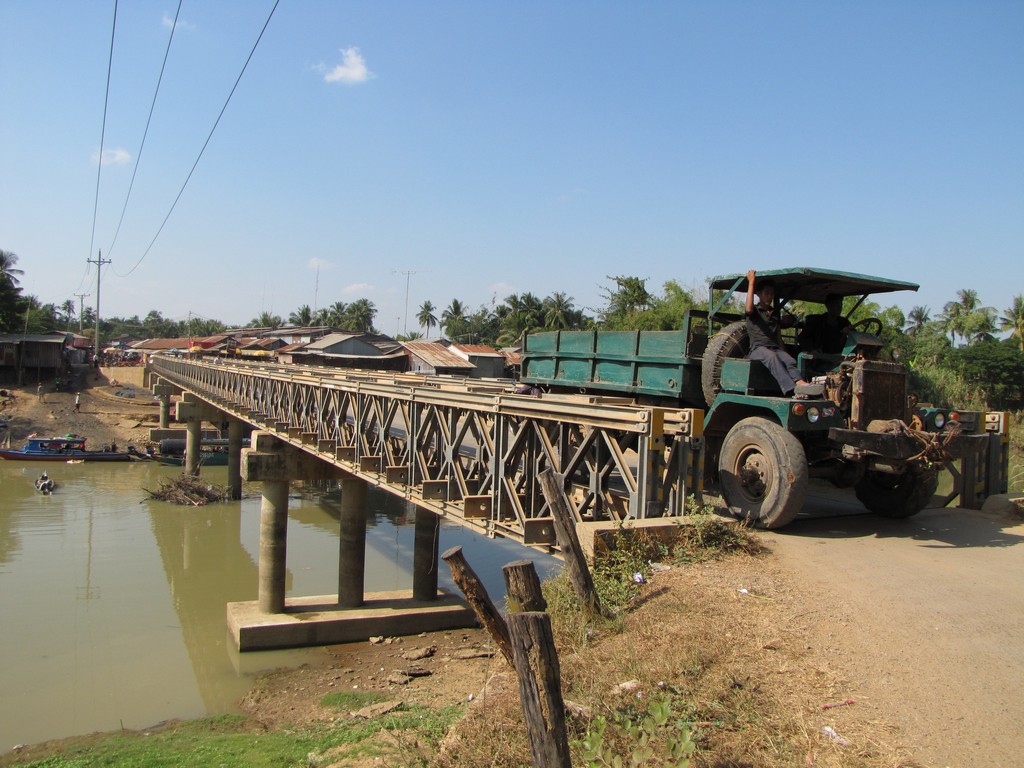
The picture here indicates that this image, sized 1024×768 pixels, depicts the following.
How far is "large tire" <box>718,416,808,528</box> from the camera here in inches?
258

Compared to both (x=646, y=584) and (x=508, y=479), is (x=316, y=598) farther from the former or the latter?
(x=646, y=584)

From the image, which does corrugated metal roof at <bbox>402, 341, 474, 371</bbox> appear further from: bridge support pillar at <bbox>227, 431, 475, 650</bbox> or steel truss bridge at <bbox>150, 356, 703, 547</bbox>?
steel truss bridge at <bbox>150, 356, 703, 547</bbox>

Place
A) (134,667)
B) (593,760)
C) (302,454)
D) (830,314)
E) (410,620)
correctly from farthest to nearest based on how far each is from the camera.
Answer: (302,454), (410,620), (134,667), (830,314), (593,760)

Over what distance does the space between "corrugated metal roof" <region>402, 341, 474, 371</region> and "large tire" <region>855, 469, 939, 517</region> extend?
3471cm

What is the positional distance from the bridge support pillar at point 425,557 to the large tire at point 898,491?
884cm

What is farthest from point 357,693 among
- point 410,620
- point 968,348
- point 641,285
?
point 968,348

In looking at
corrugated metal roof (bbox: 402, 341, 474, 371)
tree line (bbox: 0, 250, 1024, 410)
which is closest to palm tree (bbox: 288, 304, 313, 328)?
tree line (bbox: 0, 250, 1024, 410)

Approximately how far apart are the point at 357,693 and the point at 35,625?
28.9 feet

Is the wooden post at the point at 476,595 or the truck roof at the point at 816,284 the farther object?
the truck roof at the point at 816,284

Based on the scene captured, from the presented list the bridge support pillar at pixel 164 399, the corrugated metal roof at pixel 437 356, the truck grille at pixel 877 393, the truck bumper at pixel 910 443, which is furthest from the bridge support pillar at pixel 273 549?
the bridge support pillar at pixel 164 399

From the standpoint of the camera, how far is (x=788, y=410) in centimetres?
688

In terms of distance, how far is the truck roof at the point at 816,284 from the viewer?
7.82 metres

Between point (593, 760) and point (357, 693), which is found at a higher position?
point (593, 760)

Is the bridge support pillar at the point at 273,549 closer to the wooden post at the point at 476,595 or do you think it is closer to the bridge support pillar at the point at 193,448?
the wooden post at the point at 476,595
